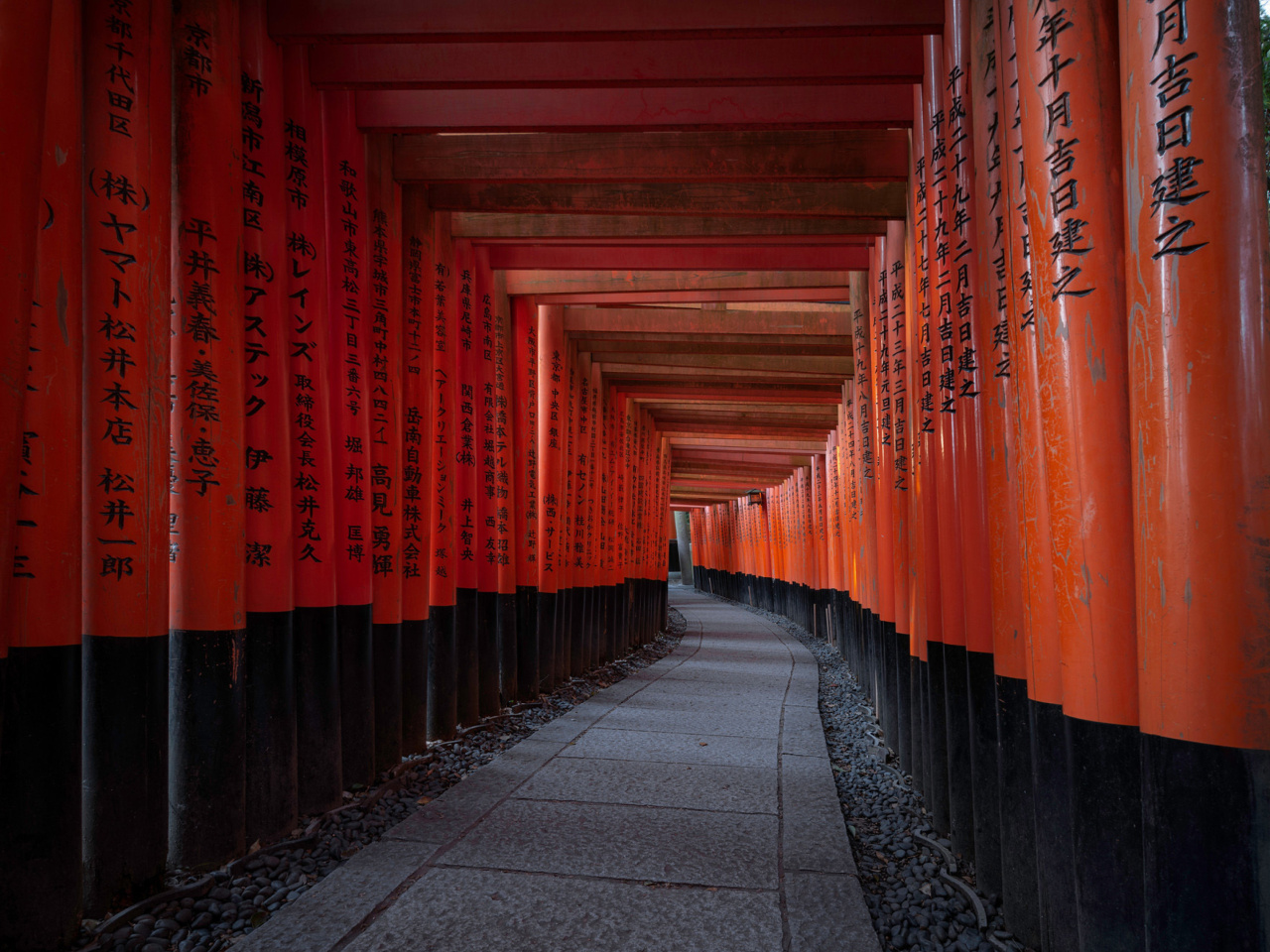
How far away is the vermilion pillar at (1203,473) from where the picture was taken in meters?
1.74

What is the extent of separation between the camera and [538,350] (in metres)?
8.84

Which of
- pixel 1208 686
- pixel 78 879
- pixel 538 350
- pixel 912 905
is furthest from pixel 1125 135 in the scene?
pixel 538 350

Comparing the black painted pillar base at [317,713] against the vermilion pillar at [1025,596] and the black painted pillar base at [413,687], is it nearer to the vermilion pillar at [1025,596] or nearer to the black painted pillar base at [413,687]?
the black painted pillar base at [413,687]

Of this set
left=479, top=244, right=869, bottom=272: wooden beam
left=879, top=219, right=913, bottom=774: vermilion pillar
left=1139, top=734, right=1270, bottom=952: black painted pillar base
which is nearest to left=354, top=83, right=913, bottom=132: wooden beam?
left=879, top=219, right=913, bottom=774: vermilion pillar

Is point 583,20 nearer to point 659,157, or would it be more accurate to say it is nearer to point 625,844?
point 659,157

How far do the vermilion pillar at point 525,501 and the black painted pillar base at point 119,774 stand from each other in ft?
15.2

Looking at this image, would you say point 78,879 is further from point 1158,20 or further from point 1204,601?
point 1158,20

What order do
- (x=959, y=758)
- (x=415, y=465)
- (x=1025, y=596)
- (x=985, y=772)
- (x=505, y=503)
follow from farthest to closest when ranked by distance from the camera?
(x=505, y=503), (x=415, y=465), (x=959, y=758), (x=985, y=772), (x=1025, y=596)

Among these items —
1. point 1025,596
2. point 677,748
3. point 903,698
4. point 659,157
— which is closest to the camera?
point 1025,596

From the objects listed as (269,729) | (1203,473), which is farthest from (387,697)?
(1203,473)

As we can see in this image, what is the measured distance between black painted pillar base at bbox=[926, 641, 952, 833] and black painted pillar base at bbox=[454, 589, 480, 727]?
352cm

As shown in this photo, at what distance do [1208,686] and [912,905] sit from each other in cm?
176

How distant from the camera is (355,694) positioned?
4531mm

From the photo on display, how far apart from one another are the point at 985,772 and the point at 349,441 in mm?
3374
